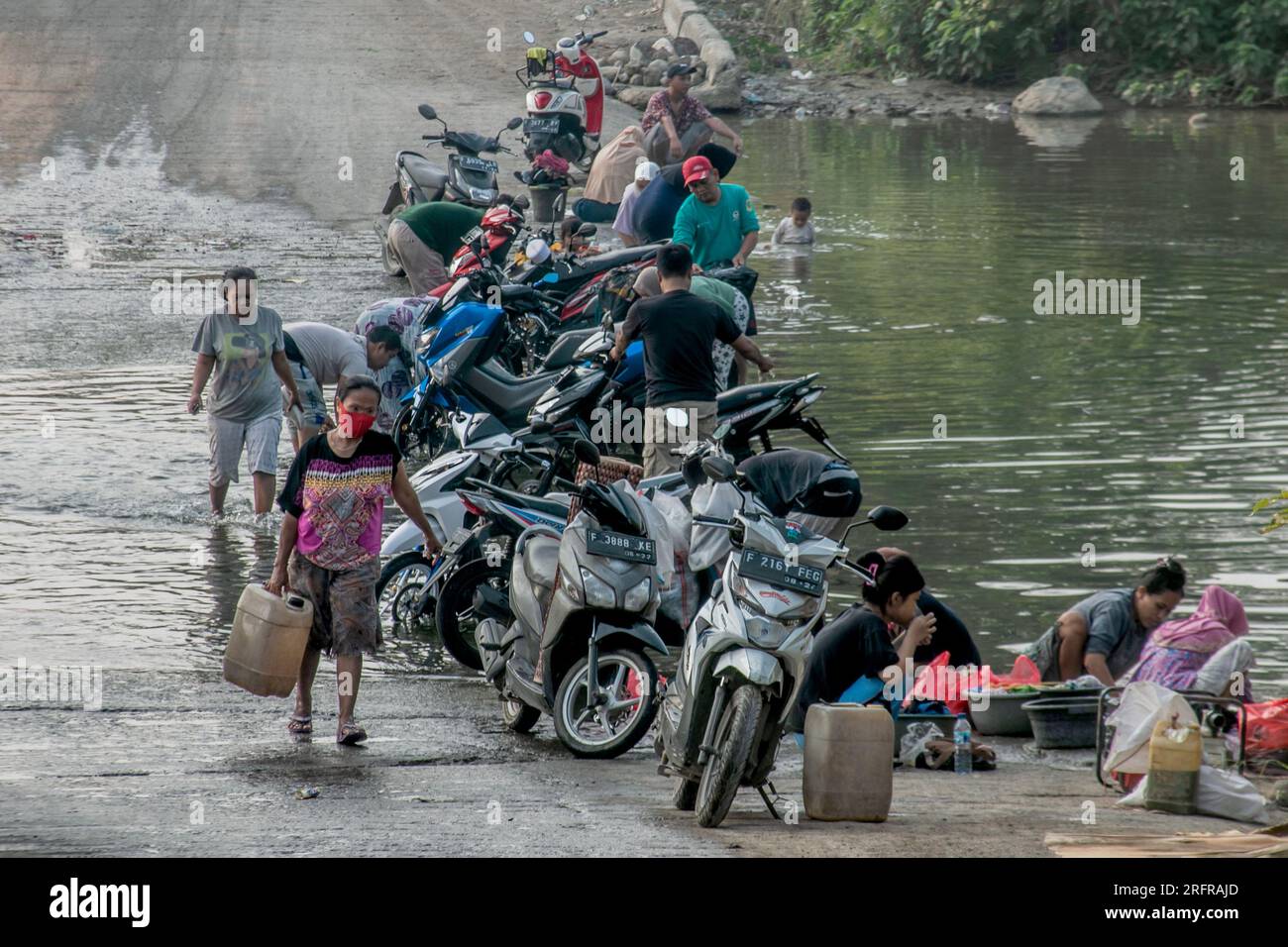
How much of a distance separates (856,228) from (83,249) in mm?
8878

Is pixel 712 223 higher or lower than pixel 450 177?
lower

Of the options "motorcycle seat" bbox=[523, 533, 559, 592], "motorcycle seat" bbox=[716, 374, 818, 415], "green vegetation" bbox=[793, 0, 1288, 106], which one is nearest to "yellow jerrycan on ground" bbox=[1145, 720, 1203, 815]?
"motorcycle seat" bbox=[523, 533, 559, 592]

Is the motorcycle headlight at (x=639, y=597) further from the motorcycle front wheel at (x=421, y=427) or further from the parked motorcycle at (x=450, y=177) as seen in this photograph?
the parked motorcycle at (x=450, y=177)

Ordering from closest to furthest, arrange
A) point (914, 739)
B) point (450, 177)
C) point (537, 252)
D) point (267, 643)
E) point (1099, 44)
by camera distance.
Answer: point (267, 643) → point (914, 739) → point (537, 252) → point (450, 177) → point (1099, 44)

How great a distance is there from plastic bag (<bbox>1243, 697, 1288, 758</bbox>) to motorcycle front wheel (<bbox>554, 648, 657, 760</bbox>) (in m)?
2.46

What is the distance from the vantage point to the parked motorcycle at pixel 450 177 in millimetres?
20197

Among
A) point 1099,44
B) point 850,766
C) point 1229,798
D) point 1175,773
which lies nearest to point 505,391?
point 850,766

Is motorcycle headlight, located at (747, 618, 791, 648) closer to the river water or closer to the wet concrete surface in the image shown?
the wet concrete surface

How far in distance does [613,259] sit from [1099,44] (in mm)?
26000

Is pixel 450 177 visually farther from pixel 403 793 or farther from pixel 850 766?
pixel 850 766

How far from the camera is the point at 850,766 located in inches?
275

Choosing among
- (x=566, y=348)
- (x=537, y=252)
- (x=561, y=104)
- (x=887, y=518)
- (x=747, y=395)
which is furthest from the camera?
(x=561, y=104)

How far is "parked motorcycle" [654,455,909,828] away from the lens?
6828 mm

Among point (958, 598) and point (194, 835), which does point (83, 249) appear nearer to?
point (958, 598)
